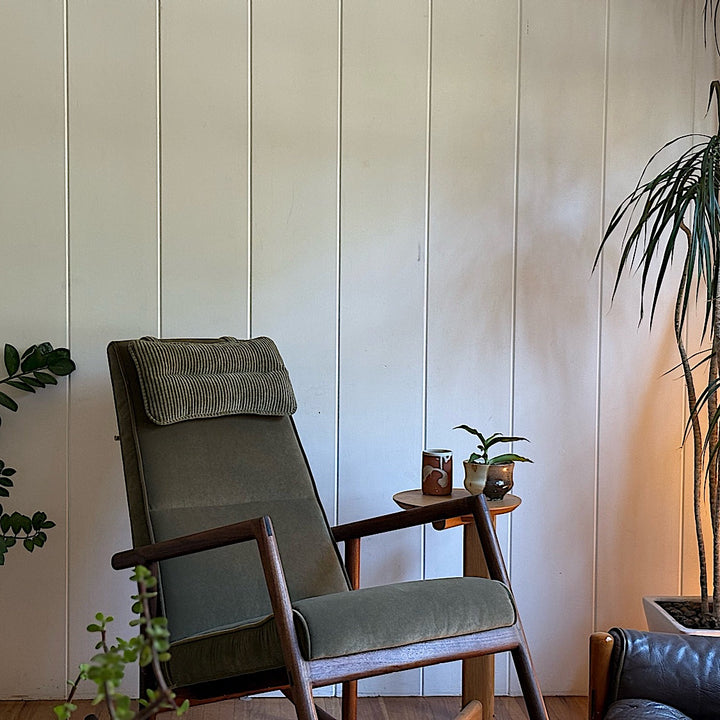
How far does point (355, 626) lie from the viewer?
1.66 meters

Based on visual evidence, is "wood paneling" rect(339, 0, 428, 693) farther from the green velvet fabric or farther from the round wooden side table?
the green velvet fabric

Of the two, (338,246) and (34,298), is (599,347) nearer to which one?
(338,246)

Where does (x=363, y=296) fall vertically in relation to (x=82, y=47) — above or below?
below

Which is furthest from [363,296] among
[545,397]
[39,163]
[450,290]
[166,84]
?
[39,163]

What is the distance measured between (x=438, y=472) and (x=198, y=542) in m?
0.85

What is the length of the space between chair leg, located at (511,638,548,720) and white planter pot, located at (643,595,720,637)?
584 mm

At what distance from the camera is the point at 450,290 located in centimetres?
266

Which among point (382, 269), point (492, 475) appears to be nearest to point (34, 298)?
point (382, 269)

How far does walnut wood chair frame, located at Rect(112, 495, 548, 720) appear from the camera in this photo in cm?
163

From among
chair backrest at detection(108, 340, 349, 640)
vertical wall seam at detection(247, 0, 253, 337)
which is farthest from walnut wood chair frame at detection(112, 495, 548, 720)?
vertical wall seam at detection(247, 0, 253, 337)

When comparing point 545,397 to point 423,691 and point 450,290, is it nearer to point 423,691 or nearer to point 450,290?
point 450,290

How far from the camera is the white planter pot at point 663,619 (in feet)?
7.44

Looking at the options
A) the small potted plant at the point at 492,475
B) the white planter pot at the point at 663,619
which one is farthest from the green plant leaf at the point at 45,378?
the white planter pot at the point at 663,619

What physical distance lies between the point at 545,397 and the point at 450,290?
1.37 ft
